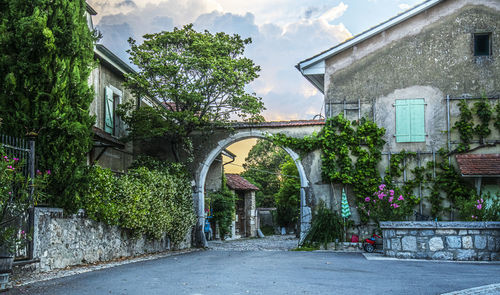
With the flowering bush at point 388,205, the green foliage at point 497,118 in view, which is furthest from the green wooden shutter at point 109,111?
the green foliage at point 497,118

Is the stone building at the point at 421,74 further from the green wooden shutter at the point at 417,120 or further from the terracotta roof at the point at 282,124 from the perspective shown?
the terracotta roof at the point at 282,124

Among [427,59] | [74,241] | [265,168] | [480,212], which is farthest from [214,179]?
[265,168]

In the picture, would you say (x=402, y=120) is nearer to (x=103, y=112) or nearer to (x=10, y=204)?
(x=103, y=112)

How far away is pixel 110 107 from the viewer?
1697cm

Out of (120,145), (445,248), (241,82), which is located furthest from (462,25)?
(120,145)

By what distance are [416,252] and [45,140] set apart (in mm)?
8239

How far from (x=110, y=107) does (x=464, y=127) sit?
36.3 feet

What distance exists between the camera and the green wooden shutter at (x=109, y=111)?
16.5 m

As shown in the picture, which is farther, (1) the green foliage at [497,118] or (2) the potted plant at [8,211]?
(1) the green foliage at [497,118]

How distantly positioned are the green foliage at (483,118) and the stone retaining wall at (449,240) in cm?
534

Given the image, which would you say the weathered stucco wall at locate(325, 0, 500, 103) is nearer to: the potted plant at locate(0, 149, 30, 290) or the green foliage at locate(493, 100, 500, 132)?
the green foliage at locate(493, 100, 500, 132)

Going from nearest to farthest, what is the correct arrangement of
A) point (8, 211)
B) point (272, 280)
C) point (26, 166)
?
point (272, 280), point (8, 211), point (26, 166)

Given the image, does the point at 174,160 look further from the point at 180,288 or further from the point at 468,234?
the point at 180,288

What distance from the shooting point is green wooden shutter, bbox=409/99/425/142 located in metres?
16.7
